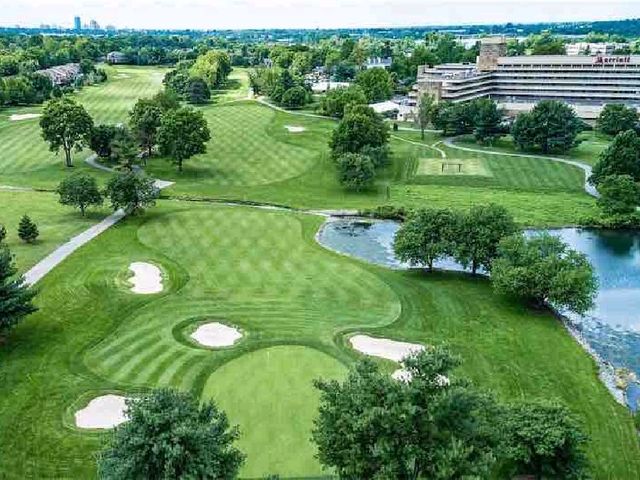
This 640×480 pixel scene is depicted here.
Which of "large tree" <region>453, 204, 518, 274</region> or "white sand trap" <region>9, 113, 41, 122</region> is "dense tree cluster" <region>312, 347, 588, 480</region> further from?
"white sand trap" <region>9, 113, 41, 122</region>

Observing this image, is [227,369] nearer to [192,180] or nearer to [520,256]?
[520,256]

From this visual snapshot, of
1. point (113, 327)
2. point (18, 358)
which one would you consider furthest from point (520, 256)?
point (18, 358)

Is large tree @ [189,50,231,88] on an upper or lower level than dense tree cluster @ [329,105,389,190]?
upper

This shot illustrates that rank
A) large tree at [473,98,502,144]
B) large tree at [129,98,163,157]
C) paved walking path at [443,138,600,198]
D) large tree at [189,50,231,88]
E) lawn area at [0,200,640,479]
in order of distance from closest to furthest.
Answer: lawn area at [0,200,640,479]
paved walking path at [443,138,600,198]
large tree at [129,98,163,157]
large tree at [473,98,502,144]
large tree at [189,50,231,88]

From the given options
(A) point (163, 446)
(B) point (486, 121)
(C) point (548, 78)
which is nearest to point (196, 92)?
(B) point (486, 121)

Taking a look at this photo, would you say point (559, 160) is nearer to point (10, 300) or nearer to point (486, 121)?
point (486, 121)

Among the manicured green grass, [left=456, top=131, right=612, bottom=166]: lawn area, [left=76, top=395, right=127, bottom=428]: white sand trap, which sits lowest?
[left=76, top=395, right=127, bottom=428]: white sand trap

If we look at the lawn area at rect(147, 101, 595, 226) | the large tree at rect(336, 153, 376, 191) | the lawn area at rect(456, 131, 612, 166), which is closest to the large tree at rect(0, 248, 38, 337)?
the lawn area at rect(147, 101, 595, 226)
